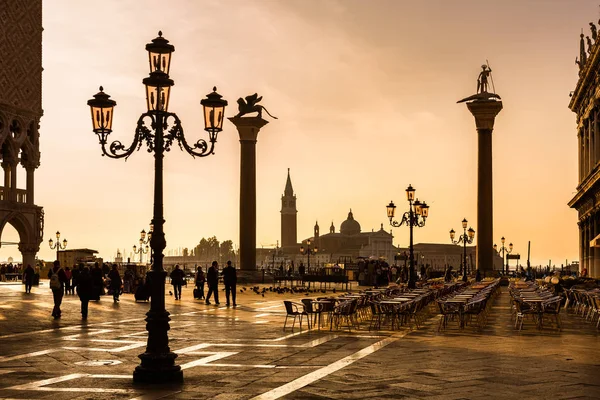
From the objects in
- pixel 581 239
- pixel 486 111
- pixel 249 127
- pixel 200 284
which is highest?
pixel 486 111

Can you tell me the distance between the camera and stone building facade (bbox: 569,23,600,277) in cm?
4264

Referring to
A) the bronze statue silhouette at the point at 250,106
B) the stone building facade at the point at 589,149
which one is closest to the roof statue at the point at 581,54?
the stone building facade at the point at 589,149

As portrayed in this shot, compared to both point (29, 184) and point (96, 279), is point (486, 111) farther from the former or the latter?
point (96, 279)

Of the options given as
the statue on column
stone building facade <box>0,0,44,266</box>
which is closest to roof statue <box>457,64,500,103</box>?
the statue on column

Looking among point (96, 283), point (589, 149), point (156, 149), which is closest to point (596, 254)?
point (589, 149)

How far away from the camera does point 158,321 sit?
11.9m

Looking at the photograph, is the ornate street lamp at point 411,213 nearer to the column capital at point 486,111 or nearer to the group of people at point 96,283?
the group of people at point 96,283

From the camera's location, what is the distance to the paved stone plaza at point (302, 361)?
1085 cm

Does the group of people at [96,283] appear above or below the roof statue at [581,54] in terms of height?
below

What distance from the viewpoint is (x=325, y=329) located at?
1995 centimetres

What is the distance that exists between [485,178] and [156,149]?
42819 mm

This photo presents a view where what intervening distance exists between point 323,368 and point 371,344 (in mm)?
3541

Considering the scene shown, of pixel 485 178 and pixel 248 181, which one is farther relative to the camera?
pixel 485 178

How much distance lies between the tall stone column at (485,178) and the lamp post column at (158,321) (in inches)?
1678
